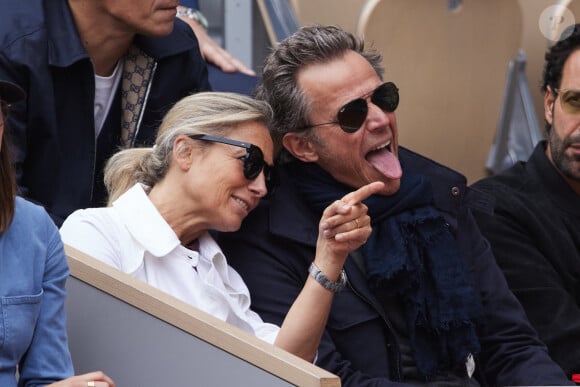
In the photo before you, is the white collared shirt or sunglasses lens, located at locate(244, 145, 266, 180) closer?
the white collared shirt

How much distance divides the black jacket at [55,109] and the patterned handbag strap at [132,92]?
0.06ft

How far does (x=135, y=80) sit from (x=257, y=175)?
0.65 m

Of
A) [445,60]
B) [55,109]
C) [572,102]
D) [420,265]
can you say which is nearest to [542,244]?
[572,102]

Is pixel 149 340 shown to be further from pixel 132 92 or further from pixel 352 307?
pixel 132 92

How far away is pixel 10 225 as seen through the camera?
7.08ft


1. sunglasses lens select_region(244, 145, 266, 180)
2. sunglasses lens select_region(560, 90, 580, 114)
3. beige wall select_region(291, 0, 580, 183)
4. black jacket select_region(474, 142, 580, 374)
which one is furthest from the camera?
beige wall select_region(291, 0, 580, 183)

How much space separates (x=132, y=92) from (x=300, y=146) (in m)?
0.52

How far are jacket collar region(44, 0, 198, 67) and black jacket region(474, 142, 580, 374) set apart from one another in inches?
39.6

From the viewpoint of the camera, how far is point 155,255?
268 cm

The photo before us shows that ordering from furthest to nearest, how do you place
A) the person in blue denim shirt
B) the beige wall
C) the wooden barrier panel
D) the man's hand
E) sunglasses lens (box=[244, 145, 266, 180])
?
the beige wall, the man's hand, sunglasses lens (box=[244, 145, 266, 180]), the wooden barrier panel, the person in blue denim shirt

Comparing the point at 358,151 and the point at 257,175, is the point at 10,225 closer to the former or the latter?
the point at 257,175

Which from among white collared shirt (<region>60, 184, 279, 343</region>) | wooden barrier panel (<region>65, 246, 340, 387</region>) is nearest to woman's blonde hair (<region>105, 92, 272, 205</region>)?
white collared shirt (<region>60, 184, 279, 343</region>)

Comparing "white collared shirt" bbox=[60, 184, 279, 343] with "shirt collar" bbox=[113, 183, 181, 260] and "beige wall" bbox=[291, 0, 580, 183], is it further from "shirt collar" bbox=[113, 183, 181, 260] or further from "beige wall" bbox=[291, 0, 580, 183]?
"beige wall" bbox=[291, 0, 580, 183]

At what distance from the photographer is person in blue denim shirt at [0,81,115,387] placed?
209cm
